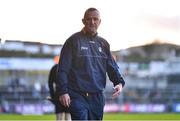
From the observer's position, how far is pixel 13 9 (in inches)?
465

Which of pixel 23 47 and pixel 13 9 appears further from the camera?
pixel 23 47

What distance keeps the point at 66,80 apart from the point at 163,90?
84.7ft

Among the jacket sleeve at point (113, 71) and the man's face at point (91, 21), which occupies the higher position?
the man's face at point (91, 21)

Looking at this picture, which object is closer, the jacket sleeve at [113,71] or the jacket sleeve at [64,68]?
the jacket sleeve at [64,68]

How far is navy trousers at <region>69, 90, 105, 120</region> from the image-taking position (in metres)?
5.40

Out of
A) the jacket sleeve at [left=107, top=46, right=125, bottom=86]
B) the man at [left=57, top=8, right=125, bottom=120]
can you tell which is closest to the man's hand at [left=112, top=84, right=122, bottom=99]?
the jacket sleeve at [left=107, top=46, right=125, bottom=86]

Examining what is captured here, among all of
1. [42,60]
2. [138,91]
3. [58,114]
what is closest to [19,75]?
[42,60]

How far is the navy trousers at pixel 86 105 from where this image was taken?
5402 millimetres

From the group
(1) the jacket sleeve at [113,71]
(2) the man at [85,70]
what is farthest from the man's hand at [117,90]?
(2) the man at [85,70]

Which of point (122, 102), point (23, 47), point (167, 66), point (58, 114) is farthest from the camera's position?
point (167, 66)

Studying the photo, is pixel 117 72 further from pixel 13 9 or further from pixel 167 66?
pixel 167 66

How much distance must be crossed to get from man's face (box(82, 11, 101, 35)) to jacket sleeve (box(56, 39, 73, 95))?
20 centimetres

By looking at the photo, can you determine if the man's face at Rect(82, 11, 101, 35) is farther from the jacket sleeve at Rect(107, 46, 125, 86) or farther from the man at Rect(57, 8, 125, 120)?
the jacket sleeve at Rect(107, 46, 125, 86)

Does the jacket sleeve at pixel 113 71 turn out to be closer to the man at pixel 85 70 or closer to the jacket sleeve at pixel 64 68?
the man at pixel 85 70
